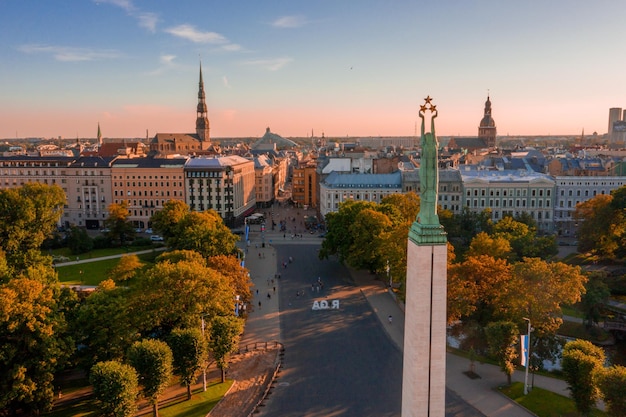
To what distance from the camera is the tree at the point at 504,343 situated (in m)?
36.0

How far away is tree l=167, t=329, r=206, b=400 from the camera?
3425cm

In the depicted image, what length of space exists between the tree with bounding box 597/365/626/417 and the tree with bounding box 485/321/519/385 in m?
6.88

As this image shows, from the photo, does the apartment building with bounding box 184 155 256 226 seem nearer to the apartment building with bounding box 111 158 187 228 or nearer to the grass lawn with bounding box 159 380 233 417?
the apartment building with bounding box 111 158 187 228

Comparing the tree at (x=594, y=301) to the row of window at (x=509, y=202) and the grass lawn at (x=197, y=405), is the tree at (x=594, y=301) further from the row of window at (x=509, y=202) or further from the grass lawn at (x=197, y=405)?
the row of window at (x=509, y=202)

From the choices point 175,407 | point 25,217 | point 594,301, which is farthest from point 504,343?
point 25,217

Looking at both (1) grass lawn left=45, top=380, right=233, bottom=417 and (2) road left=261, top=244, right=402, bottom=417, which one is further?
(2) road left=261, top=244, right=402, bottom=417

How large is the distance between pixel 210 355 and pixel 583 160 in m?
92.6

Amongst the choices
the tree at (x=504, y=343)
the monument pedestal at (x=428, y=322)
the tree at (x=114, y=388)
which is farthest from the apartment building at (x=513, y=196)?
the tree at (x=114, y=388)

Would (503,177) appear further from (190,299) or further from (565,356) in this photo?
(190,299)

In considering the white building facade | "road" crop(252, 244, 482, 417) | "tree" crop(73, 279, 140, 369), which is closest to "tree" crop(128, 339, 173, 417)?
"tree" crop(73, 279, 140, 369)

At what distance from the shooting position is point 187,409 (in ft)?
111

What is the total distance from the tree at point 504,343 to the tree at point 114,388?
2398 centimetres

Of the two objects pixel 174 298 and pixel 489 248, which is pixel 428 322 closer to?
pixel 174 298

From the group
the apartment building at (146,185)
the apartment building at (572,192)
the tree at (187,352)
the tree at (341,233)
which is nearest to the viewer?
the tree at (187,352)
